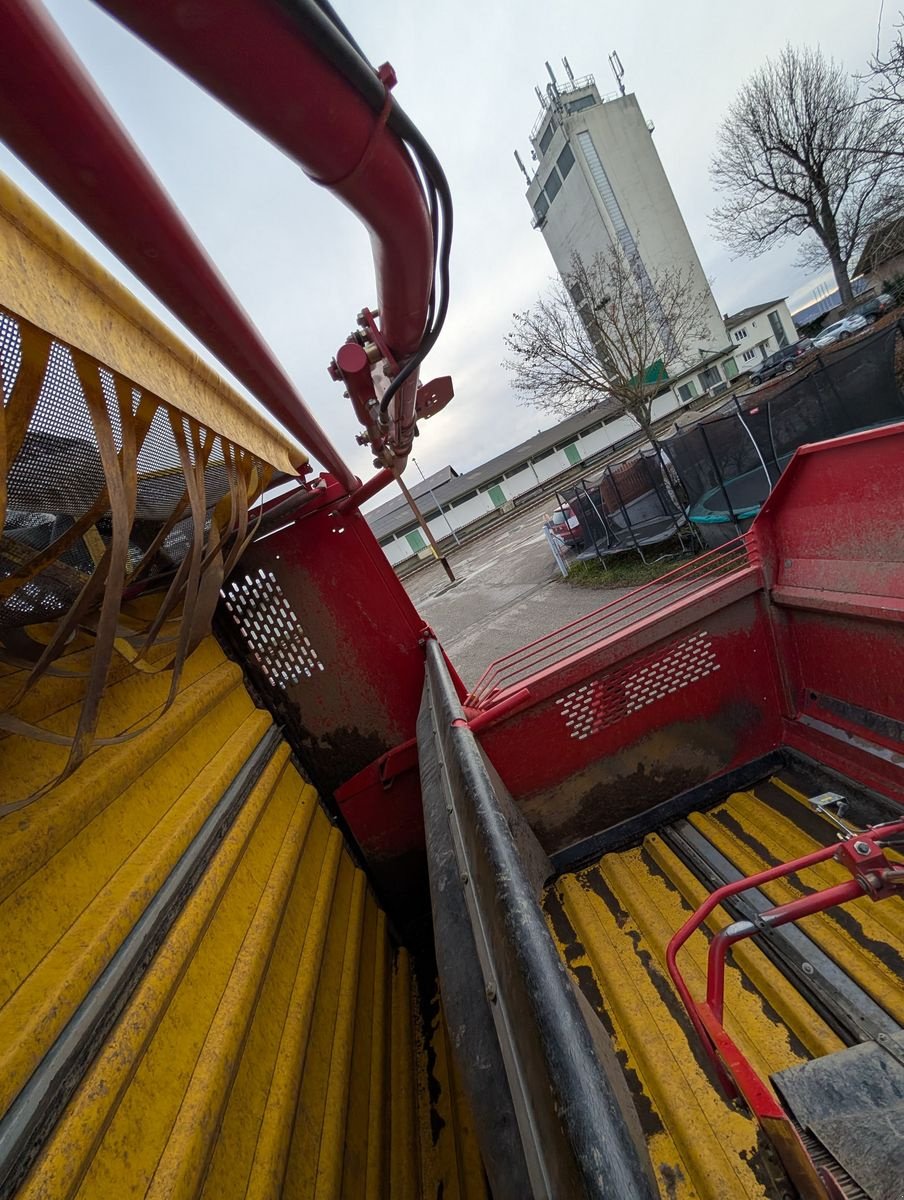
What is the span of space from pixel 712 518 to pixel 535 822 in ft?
23.6

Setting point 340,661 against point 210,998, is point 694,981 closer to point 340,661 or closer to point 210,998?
point 210,998

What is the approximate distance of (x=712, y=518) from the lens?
28.2 ft

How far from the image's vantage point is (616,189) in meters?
39.0

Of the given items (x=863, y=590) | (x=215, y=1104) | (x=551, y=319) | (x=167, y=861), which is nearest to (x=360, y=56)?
(x=167, y=861)

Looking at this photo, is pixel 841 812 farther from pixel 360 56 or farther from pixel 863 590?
pixel 360 56

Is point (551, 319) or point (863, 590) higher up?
point (551, 319)

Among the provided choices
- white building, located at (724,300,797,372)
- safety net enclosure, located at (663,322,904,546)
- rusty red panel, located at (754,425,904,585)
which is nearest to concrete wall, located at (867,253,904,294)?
white building, located at (724,300,797,372)

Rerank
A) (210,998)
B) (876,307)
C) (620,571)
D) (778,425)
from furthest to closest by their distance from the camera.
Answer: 1. (876,307)
2. (620,571)
3. (778,425)
4. (210,998)

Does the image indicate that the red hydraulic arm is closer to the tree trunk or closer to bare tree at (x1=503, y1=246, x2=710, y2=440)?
bare tree at (x1=503, y1=246, x2=710, y2=440)

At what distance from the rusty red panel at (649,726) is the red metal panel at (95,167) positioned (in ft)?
7.85

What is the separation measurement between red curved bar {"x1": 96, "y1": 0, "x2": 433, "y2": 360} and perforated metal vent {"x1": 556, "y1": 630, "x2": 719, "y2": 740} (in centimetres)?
234

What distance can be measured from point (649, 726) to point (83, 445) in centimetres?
294

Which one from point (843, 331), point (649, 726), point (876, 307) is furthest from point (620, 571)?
point (876, 307)

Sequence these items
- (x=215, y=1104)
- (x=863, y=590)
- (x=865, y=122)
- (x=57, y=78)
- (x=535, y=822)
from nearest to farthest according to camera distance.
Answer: (x=57, y=78) → (x=215, y=1104) → (x=863, y=590) → (x=535, y=822) → (x=865, y=122)
